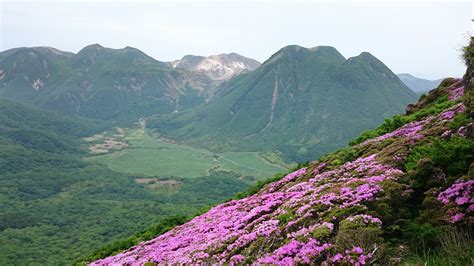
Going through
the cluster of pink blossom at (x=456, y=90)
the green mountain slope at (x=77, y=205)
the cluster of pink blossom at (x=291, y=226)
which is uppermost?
the cluster of pink blossom at (x=456, y=90)

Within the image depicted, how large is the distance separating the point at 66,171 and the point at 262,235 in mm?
202470

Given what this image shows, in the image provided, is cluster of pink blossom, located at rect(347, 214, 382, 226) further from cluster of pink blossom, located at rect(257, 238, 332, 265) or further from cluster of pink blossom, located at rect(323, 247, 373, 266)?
cluster of pink blossom, located at rect(323, 247, 373, 266)

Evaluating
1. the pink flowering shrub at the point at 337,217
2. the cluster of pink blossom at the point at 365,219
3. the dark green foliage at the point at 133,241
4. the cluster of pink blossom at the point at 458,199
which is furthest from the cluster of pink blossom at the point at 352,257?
the dark green foliage at the point at 133,241

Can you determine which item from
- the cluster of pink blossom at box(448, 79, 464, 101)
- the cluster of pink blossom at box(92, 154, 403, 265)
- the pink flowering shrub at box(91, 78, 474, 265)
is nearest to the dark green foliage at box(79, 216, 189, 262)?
the cluster of pink blossom at box(92, 154, 403, 265)

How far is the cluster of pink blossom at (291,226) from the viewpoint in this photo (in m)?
11.5

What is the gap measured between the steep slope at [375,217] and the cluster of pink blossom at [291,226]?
0.12 feet

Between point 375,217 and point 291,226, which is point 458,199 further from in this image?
point 291,226

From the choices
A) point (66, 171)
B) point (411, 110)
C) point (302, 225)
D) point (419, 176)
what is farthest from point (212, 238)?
point (66, 171)

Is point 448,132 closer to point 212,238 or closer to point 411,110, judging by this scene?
point 212,238

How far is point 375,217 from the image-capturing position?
1206cm

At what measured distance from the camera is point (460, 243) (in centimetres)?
902

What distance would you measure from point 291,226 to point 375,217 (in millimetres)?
2976

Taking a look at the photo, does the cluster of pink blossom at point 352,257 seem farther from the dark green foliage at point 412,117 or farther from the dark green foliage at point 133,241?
the dark green foliage at point 133,241

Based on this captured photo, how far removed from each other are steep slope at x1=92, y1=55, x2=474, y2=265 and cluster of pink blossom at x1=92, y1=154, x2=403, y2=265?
1.5 inches
